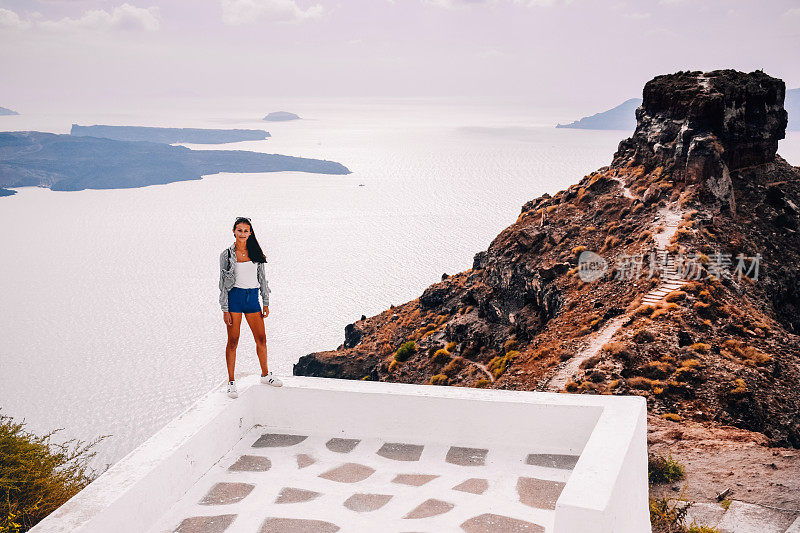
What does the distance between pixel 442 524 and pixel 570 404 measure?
1.67 meters

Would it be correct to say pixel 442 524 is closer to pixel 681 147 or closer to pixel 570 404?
pixel 570 404

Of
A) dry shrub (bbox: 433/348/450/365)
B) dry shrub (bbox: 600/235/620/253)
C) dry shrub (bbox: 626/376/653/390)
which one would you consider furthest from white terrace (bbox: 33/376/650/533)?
dry shrub (bbox: 600/235/620/253)

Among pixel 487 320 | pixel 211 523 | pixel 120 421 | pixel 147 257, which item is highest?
pixel 211 523

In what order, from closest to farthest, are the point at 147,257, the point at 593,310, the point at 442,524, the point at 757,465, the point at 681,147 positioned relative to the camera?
the point at 442,524, the point at 757,465, the point at 593,310, the point at 681,147, the point at 147,257

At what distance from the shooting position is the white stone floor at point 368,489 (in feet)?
16.9

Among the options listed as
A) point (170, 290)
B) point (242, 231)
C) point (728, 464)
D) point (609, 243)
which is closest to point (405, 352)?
point (609, 243)

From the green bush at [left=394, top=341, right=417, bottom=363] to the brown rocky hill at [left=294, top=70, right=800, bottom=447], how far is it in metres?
0.09

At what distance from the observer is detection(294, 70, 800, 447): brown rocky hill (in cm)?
2225

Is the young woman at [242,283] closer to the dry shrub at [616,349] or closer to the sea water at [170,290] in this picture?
the dry shrub at [616,349]

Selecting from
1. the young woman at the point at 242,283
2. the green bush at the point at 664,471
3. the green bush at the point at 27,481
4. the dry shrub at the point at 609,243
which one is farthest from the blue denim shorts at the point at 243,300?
the dry shrub at the point at 609,243

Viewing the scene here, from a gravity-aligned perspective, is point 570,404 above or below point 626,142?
below

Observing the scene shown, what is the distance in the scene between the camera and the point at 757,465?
15.3 meters

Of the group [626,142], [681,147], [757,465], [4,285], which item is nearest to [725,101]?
[681,147]

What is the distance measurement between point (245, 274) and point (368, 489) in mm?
2520
